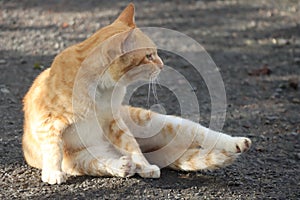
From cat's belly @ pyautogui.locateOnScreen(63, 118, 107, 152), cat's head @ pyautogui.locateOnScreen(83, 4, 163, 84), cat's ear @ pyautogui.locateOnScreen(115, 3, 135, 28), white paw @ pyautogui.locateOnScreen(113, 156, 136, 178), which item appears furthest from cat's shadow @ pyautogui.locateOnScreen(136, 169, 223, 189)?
cat's ear @ pyautogui.locateOnScreen(115, 3, 135, 28)

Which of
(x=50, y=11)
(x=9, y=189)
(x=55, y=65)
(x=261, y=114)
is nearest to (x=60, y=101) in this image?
(x=55, y=65)

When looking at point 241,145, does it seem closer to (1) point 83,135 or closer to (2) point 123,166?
(2) point 123,166

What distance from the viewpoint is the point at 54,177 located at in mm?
4480

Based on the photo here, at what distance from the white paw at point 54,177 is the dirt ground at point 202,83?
1.9 inches

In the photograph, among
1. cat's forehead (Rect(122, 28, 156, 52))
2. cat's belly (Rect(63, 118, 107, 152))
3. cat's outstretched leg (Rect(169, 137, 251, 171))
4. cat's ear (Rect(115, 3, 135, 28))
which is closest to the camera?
cat's forehead (Rect(122, 28, 156, 52))

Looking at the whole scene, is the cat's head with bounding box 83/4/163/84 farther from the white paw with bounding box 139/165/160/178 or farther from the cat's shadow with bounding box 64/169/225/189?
the cat's shadow with bounding box 64/169/225/189

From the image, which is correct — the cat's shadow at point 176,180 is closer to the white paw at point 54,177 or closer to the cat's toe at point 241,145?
the white paw at point 54,177

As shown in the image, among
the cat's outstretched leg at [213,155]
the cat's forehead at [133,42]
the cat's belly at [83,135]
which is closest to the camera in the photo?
the cat's forehead at [133,42]

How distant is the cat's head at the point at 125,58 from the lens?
14.6ft

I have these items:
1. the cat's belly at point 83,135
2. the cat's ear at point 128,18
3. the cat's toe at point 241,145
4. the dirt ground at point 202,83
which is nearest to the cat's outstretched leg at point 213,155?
the cat's toe at point 241,145

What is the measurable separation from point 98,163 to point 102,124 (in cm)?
29

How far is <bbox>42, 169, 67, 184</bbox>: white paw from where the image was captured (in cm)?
448

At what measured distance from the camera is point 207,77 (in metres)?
7.57

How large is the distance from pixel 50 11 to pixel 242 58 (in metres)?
3.20
